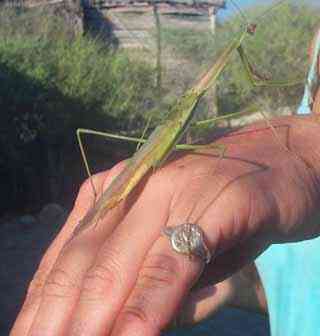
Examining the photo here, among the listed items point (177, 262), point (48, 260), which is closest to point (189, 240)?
point (177, 262)

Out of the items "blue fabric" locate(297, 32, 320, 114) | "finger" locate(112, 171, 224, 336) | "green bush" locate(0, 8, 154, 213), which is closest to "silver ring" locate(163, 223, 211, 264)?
"finger" locate(112, 171, 224, 336)

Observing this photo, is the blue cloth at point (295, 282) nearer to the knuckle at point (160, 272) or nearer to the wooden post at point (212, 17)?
the knuckle at point (160, 272)

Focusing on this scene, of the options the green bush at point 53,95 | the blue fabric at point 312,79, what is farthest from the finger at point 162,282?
the green bush at point 53,95

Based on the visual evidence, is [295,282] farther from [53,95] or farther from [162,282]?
[53,95]

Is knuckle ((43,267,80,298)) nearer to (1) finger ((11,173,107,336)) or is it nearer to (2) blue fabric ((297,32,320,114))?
(1) finger ((11,173,107,336))

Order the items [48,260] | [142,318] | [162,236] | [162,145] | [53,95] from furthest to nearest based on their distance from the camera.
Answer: [53,95], [162,145], [48,260], [162,236], [142,318]

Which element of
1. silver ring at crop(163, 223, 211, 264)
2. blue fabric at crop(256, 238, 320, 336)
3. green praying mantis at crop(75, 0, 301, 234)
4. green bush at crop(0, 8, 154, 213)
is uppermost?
green praying mantis at crop(75, 0, 301, 234)

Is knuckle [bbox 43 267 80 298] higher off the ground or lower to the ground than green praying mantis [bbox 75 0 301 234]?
lower
